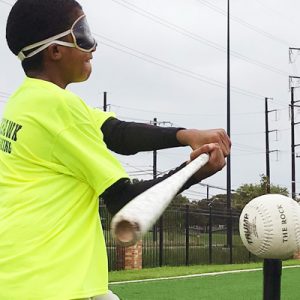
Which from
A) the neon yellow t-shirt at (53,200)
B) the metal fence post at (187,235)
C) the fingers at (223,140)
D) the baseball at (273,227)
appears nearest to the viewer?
the neon yellow t-shirt at (53,200)

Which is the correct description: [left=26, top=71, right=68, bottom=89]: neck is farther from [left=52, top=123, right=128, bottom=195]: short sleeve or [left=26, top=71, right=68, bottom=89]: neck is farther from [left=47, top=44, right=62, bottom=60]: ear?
[left=52, top=123, right=128, bottom=195]: short sleeve

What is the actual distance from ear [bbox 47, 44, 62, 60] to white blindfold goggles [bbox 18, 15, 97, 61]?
0.01 m

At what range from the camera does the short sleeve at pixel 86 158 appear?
1894 mm

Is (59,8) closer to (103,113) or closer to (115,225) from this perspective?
(103,113)

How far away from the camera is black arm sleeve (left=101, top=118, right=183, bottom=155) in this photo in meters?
2.13

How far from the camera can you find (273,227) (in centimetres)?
475

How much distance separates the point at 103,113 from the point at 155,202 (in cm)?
98

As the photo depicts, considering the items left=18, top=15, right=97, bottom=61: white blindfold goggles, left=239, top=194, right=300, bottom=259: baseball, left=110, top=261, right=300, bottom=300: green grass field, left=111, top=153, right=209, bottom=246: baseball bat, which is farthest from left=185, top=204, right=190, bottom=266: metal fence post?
left=111, top=153, right=209, bottom=246: baseball bat

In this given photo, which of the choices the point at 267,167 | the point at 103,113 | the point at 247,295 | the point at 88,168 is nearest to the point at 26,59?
the point at 103,113

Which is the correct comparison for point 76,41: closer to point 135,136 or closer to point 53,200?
point 135,136

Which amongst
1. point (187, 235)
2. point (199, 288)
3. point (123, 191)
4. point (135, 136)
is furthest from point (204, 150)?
point (187, 235)

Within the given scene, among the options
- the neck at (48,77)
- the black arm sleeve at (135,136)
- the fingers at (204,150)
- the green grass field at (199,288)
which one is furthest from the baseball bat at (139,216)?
the green grass field at (199,288)

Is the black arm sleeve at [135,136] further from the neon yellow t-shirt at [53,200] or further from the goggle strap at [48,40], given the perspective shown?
the goggle strap at [48,40]

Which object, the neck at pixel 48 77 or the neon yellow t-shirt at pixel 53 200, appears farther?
the neck at pixel 48 77
